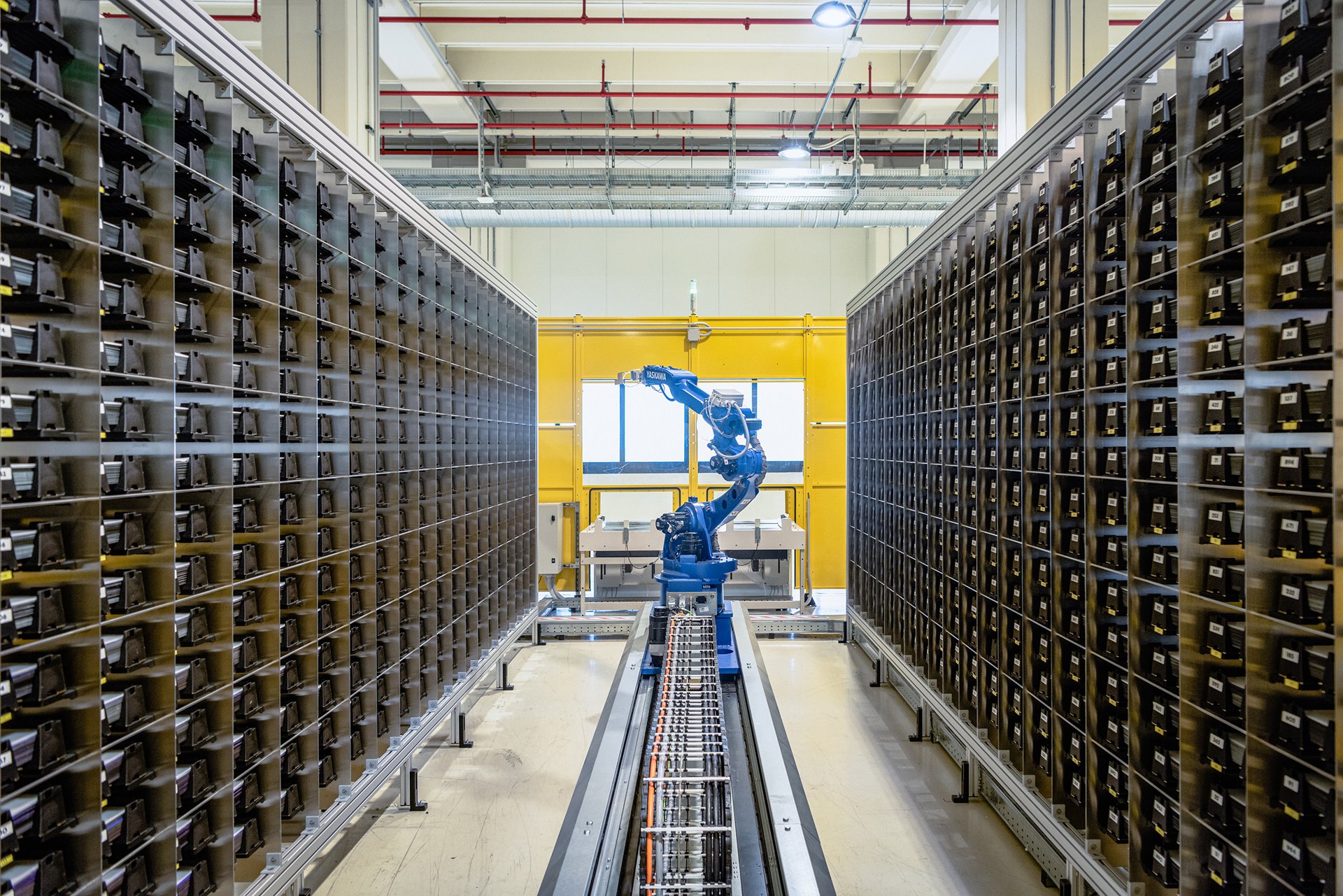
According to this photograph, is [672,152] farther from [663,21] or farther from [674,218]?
[663,21]

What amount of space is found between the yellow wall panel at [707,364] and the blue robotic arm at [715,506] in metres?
3.16

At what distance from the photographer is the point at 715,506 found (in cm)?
560

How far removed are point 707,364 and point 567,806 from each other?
5.73 meters

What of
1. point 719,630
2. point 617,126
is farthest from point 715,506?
point 617,126

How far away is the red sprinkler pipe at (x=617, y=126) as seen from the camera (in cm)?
860

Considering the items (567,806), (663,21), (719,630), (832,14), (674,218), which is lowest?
(567,806)

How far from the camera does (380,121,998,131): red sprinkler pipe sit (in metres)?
8.60

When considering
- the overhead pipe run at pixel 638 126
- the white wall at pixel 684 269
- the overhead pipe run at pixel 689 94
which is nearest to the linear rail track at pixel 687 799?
the overhead pipe run at pixel 689 94

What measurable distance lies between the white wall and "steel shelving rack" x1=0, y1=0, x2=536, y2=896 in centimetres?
827

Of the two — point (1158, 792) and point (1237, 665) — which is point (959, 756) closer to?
point (1158, 792)

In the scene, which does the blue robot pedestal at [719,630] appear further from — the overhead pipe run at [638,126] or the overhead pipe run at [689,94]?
the overhead pipe run at [638,126]

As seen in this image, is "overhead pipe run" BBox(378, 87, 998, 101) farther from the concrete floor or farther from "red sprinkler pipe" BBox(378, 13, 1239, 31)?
the concrete floor

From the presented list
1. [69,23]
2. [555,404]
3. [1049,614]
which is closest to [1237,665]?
[1049,614]

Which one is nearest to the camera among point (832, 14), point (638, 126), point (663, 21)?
point (832, 14)
